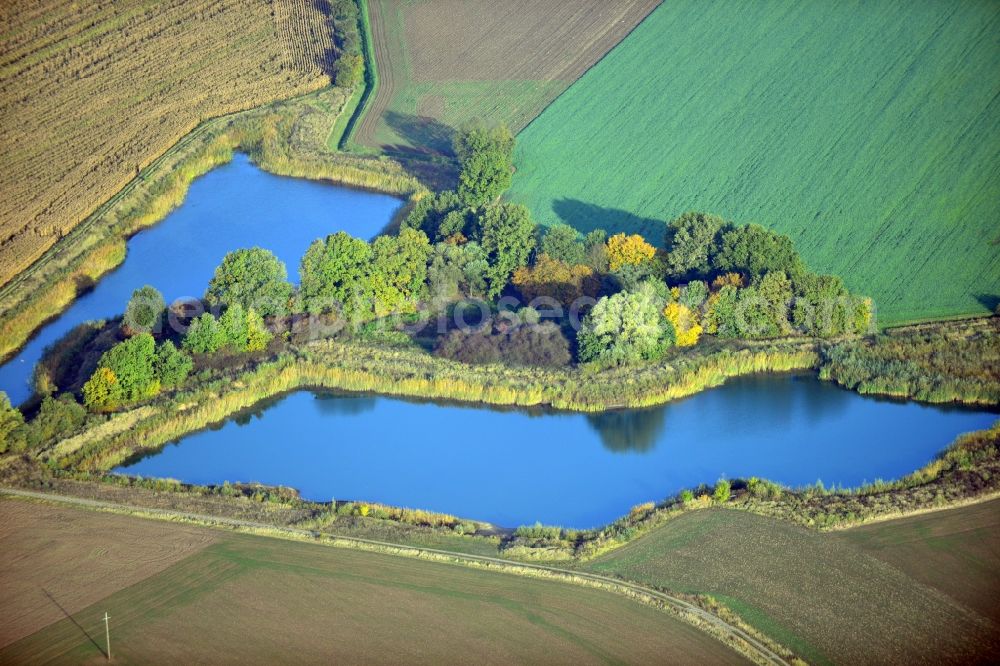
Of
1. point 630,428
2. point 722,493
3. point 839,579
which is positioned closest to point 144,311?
point 630,428

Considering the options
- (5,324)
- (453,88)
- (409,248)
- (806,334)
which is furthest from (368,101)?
(806,334)

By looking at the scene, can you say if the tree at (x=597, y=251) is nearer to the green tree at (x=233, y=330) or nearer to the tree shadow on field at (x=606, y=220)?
the tree shadow on field at (x=606, y=220)

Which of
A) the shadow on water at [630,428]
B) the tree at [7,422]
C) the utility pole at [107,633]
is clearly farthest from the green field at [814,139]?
the utility pole at [107,633]

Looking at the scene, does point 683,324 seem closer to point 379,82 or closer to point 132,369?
point 132,369

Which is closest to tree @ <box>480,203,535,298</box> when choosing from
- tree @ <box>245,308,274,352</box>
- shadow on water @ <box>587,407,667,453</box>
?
shadow on water @ <box>587,407,667,453</box>

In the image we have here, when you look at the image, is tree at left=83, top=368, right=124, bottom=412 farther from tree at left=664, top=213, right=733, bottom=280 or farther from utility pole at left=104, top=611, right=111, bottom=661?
tree at left=664, top=213, right=733, bottom=280
